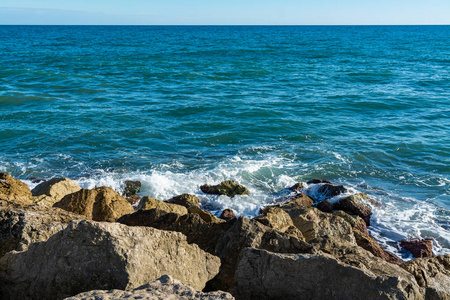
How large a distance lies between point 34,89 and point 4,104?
4.17 metres

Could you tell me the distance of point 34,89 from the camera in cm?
2580

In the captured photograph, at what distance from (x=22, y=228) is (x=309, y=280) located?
3347 mm

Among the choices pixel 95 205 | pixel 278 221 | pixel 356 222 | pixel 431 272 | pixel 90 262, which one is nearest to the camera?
pixel 90 262

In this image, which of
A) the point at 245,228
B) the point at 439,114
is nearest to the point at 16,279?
the point at 245,228

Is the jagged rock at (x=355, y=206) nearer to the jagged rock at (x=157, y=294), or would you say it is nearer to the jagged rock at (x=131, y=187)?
the jagged rock at (x=131, y=187)

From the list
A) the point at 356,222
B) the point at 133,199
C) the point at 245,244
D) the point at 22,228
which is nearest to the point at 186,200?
the point at 133,199

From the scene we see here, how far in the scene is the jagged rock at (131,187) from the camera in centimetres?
1220

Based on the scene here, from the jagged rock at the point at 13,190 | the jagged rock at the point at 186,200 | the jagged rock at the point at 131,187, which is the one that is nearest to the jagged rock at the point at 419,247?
the jagged rock at the point at 186,200

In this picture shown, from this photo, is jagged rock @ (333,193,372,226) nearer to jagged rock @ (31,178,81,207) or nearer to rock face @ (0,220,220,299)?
jagged rock @ (31,178,81,207)

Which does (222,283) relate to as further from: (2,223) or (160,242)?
(2,223)

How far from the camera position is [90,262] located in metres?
4.04

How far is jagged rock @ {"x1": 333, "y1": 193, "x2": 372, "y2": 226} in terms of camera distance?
422 inches

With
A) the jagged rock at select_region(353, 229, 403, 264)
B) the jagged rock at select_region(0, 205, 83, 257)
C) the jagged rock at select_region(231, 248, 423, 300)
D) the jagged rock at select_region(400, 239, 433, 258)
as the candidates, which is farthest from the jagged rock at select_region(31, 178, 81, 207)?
the jagged rock at select_region(400, 239, 433, 258)

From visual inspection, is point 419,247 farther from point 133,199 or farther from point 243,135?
point 243,135
